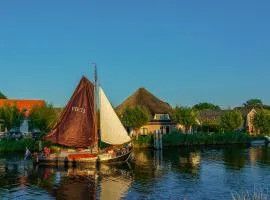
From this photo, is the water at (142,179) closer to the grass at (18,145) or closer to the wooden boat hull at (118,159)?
the wooden boat hull at (118,159)

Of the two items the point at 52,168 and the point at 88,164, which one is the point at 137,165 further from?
the point at 52,168

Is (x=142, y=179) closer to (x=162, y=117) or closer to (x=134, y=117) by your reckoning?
(x=134, y=117)

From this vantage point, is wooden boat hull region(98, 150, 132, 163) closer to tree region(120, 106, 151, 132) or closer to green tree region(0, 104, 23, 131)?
tree region(120, 106, 151, 132)

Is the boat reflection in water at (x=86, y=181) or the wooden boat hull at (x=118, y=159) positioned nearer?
the boat reflection in water at (x=86, y=181)

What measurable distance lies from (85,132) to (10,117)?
3152cm

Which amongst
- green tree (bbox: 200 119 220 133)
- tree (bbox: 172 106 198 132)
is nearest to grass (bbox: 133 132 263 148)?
tree (bbox: 172 106 198 132)

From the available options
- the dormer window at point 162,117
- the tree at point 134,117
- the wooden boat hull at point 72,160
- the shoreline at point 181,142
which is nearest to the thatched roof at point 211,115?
the dormer window at point 162,117

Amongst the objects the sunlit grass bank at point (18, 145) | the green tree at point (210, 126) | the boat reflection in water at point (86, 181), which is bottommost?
the boat reflection in water at point (86, 181)

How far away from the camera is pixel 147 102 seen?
105438 millimetres

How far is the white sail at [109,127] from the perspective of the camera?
6125 cm

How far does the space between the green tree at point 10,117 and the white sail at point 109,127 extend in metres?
31.0

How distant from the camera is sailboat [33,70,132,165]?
189ft

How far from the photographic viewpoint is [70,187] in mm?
41094

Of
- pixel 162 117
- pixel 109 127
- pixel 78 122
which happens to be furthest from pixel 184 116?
pixel 78 122
